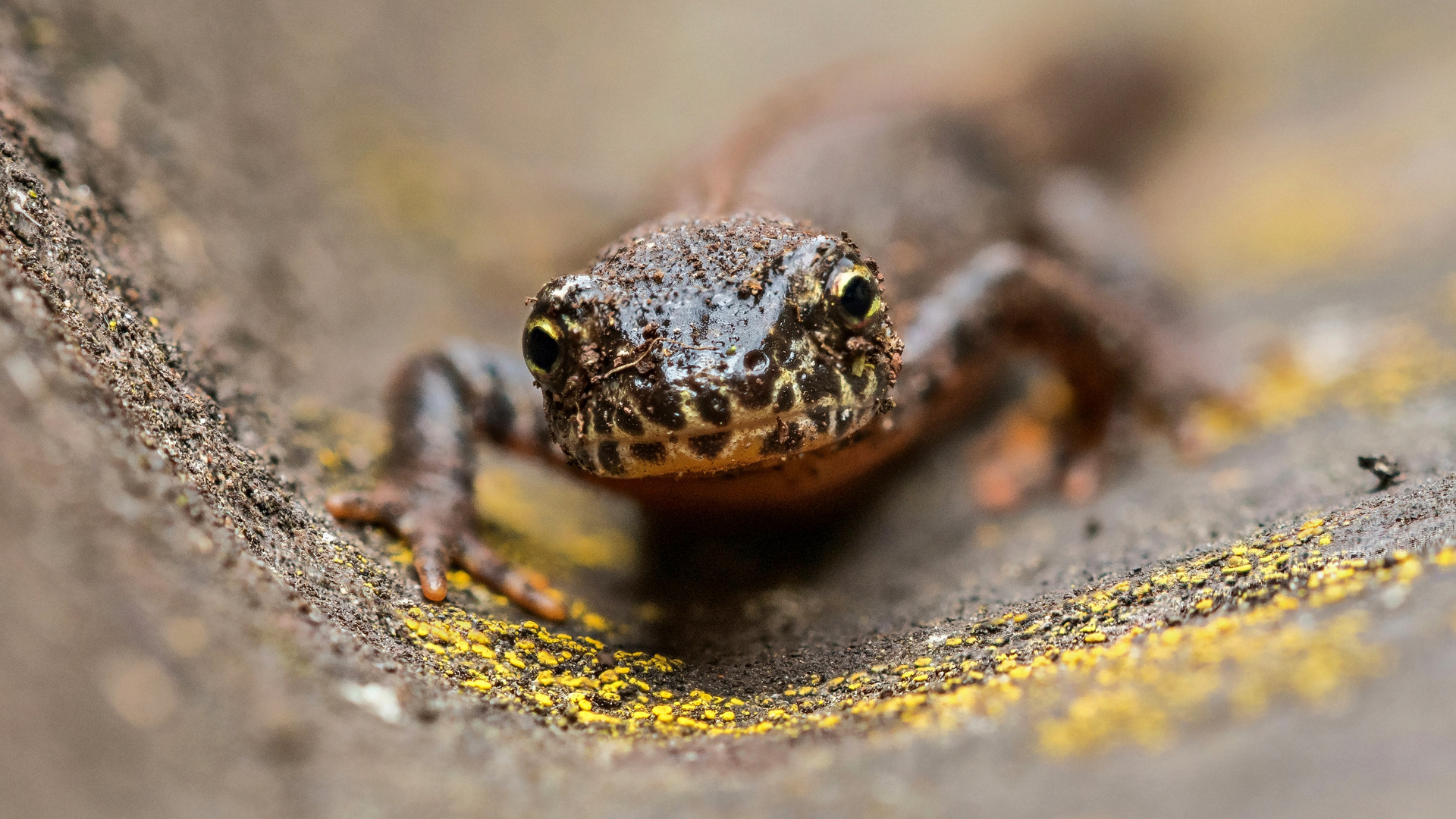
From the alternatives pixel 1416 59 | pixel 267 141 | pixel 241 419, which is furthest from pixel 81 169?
pixel 1416 59

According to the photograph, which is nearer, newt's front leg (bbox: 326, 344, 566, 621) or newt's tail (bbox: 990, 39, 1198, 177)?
newt's front leg (bbox: 326, 344, 566, 621)

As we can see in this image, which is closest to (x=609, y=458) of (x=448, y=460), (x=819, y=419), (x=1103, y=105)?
(x=819, y=419)

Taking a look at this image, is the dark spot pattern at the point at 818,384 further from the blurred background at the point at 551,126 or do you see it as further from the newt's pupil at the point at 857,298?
the blurred background at the point at 551,126

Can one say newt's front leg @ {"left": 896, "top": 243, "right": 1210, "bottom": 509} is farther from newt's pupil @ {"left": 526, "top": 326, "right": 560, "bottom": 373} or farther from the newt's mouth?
newt's pupil @ {"left": 526, "top": 326, "right": 560, "bottom": 373}

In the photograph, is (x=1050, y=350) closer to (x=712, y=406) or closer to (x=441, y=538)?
(x=712, y=406)

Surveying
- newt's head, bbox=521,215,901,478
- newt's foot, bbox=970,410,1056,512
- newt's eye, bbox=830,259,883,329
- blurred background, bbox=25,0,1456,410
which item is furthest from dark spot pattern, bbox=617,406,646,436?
newt's foot, bbox=970,410,1056,512
